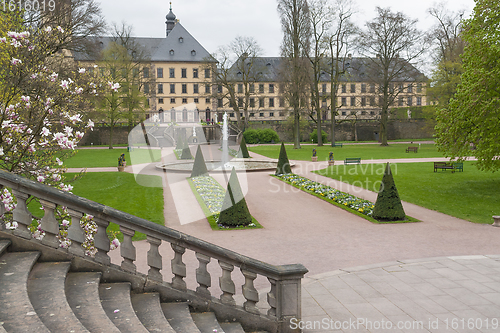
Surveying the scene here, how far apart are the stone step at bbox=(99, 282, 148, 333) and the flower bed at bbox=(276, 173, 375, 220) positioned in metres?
11.0

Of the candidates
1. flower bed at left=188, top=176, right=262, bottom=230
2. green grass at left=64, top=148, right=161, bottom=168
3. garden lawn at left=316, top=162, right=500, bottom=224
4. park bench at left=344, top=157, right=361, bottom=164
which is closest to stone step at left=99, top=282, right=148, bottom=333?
flower bed at left=188, top=176, right=262, bottom=230

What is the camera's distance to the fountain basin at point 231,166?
25889 millimetres

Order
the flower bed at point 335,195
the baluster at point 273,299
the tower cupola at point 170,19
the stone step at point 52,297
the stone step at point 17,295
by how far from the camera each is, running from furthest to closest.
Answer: the tower cupola at point 170,19
the flower bed at point 335,195
the baluster at point 273,299
the stone step at point 52,297
the stone step at point 17,295

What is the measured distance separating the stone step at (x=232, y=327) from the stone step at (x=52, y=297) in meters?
2.01

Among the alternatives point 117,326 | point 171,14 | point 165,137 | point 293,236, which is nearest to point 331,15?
point 165,137

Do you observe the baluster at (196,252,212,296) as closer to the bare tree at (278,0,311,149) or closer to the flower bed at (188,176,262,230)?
the flower bed at (188,176,262,230)

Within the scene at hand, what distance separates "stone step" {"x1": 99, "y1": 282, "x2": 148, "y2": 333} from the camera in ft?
12.9

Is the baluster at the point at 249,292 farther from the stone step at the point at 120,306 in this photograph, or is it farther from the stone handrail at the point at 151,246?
the stone step at the point at 120,306

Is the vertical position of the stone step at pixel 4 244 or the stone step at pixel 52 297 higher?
the stone step at pixel 4 244

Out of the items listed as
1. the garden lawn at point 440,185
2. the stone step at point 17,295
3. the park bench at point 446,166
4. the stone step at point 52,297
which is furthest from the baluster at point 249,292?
the park bench at point 446,166

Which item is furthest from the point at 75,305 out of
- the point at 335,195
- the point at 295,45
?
the point at 295,45

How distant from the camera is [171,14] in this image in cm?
9031

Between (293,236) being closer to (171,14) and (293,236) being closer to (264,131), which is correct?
(264,131)

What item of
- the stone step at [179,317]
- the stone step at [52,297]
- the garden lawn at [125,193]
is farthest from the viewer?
the garden lawn at [125,193]
